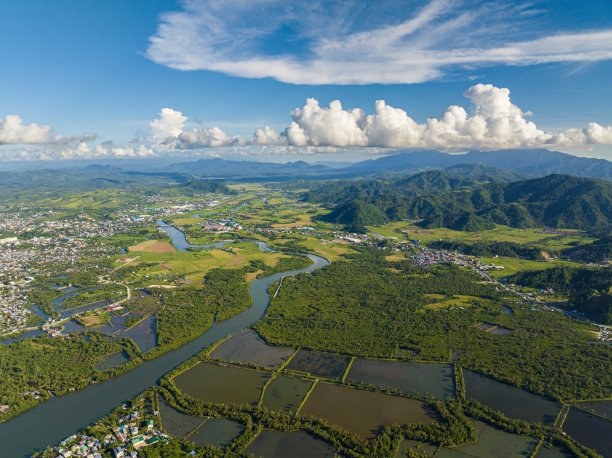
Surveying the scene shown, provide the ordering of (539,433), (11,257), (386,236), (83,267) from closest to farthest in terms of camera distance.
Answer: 1. (539,433)
2. (83,267)
3. (11,257)
4. (386,236)

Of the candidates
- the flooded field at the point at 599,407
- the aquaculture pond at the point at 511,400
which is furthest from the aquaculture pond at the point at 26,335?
the flooded field at the point at 599,407

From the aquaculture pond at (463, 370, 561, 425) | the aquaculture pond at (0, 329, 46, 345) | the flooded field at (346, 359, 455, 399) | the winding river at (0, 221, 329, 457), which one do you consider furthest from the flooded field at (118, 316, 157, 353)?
the aquaculture pond at (463, 370, 561, 425)

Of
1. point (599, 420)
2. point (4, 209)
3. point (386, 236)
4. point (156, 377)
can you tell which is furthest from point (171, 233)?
point (599, 420)

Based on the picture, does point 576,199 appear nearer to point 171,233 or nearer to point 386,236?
point 386,236

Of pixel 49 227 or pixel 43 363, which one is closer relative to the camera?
pixel 43 363

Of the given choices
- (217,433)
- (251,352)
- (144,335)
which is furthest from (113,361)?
(217,433)

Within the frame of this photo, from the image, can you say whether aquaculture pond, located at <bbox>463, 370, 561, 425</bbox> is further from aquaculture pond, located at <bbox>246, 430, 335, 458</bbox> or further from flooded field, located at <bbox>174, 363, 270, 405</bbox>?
flooded field, located at <bbox>174, 363, 270, 405</bbox>

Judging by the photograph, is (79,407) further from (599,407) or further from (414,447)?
(599,407)
